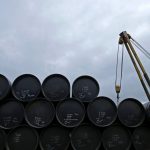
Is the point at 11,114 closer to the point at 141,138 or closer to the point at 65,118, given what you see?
the point at 65,118

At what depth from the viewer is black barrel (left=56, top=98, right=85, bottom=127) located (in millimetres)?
6805

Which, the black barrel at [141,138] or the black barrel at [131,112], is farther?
the black barrel at [131,112]

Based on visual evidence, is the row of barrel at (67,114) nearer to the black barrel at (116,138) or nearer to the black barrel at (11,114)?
the black barrel at (11,114)

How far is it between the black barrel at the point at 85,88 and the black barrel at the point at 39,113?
687 millimetres

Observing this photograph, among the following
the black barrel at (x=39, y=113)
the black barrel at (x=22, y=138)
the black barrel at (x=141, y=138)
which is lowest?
the black barrel at (x=141, y=138)

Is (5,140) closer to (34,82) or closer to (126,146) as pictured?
(34,82)

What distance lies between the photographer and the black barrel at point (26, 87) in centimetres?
714

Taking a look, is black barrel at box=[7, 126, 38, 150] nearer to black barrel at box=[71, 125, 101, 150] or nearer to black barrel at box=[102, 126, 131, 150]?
black barrel at box=[71, 125, 101, 150]

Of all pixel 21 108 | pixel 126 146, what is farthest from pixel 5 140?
pixel 126 146

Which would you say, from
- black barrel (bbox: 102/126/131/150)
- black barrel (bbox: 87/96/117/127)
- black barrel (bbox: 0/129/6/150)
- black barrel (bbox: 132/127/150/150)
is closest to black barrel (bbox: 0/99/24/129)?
black barrel (bbox: 0/129/6/150)

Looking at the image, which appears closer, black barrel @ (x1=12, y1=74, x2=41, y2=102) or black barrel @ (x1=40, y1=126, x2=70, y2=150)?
black barrel @ (x1=40, y1=126, x2=70, y2=150)

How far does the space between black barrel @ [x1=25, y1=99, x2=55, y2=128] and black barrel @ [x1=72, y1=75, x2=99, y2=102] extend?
0.69m

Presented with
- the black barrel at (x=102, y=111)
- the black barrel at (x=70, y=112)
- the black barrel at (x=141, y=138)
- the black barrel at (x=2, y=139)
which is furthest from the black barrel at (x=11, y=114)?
the black barrel at (x=141, y=138)

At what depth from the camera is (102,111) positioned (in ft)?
23.0
